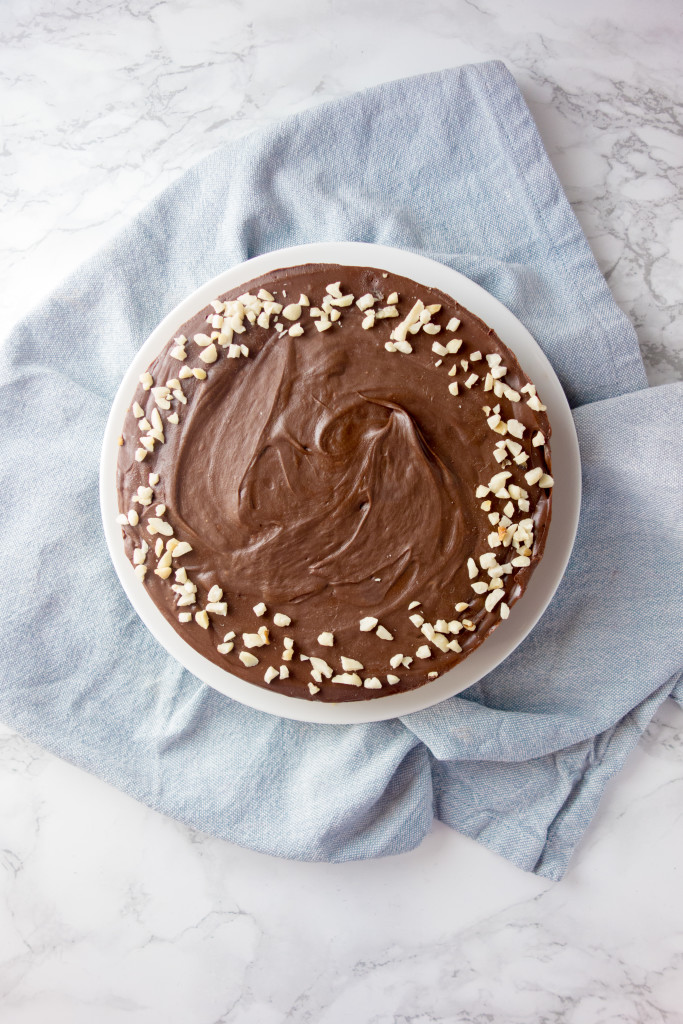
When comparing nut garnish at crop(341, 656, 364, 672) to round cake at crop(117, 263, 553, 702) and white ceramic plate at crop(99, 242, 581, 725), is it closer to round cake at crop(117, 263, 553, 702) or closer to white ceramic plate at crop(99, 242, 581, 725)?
round cake at crop(117, 263, 553, 702)

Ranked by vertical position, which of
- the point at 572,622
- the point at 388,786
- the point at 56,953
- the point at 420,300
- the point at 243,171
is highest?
the point at 243,171

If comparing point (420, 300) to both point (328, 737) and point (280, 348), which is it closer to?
point (280, 348)

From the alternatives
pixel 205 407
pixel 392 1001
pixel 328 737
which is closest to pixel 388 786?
pixel 328 737

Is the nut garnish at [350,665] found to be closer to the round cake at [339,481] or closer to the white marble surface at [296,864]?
the round cake at [339,481]

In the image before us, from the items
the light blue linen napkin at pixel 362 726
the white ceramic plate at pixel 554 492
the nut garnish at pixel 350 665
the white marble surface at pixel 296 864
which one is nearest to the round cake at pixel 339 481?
the nut garnish at pixel 350 665

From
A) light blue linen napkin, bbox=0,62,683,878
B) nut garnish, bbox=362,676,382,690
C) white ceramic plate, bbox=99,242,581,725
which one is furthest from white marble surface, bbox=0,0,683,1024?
nut garnish, bbox=362,676,382,690
